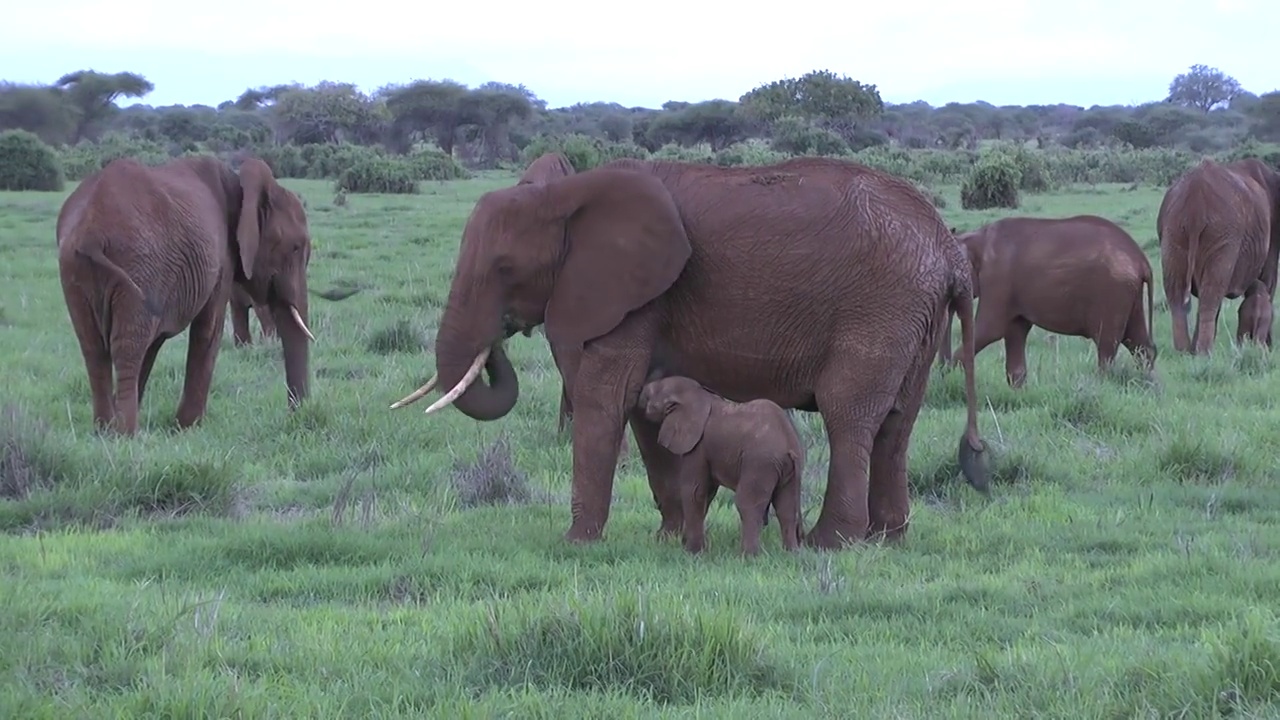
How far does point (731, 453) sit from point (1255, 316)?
30.3 ft

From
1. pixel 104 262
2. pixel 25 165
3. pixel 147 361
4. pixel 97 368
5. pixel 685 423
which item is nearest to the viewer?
pixel 685 423

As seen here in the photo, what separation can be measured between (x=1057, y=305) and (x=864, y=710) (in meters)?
8.23

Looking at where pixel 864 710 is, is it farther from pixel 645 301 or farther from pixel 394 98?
pixel 394 98

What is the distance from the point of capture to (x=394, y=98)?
228ft

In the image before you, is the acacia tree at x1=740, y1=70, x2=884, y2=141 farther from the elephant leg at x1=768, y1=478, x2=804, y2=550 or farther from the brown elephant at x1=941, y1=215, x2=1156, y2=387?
the elephant leg at x1=768, y1=478, x2=804, y2=550

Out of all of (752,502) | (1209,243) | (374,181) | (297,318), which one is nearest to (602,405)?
(752,502)

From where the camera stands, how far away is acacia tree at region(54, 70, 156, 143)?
6862 centimetres

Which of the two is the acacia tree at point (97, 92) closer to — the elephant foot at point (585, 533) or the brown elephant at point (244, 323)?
the brown elephant at point (244, 323)

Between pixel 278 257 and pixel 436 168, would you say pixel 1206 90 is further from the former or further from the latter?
pixel 278 257

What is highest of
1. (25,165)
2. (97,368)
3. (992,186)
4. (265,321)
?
(97,368)

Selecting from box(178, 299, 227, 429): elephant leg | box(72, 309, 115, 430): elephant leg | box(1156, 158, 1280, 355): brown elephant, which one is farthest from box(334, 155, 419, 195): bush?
box(72, 309, 115, 430): elephant leg

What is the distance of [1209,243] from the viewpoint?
14141 mm

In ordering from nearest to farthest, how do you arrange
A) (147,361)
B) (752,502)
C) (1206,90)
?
(752,502) < (147,361) < (1206,90)

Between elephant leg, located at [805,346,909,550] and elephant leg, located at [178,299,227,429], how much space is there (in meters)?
5.04
